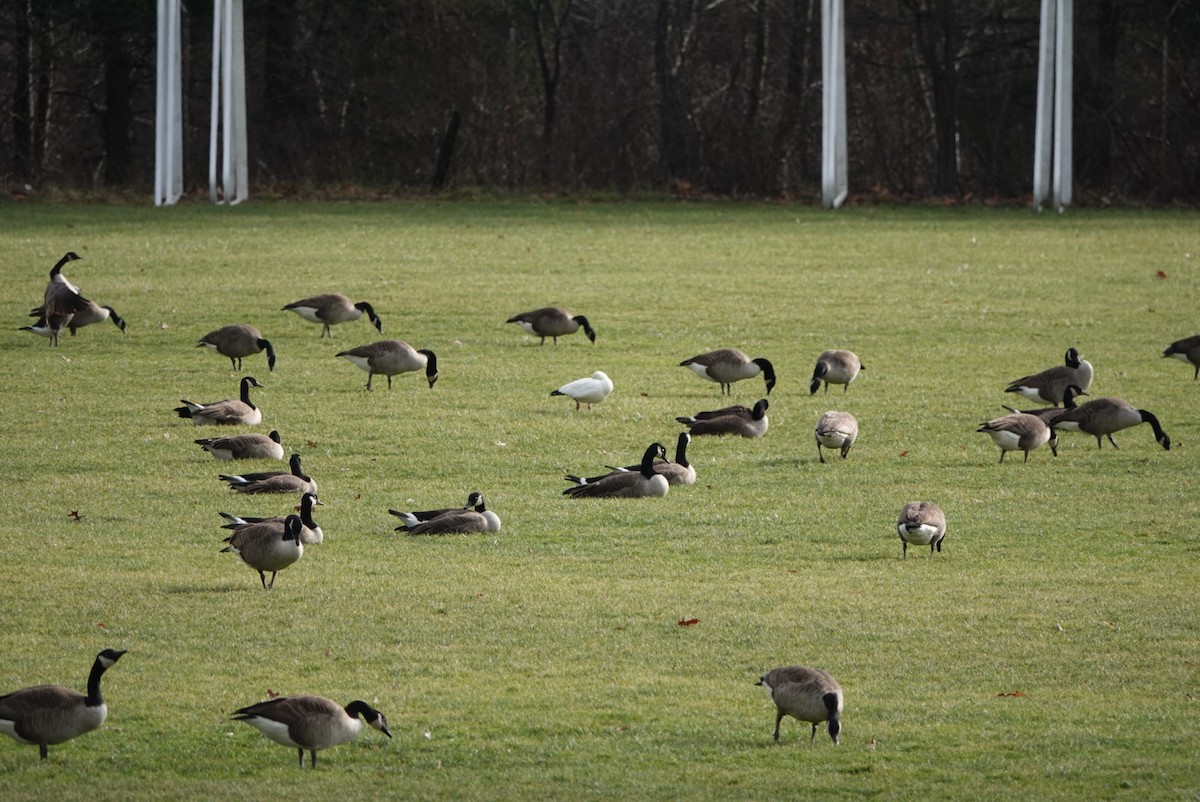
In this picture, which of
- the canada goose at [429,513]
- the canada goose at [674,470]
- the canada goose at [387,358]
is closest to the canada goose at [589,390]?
the canada goose at [387,358]

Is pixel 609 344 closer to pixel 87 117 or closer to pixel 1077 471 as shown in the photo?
pixel 1077 471

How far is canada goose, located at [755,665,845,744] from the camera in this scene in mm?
9180

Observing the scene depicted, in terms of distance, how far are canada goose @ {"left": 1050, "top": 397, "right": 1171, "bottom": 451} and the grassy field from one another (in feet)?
1.15

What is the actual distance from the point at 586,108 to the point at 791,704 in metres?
43.1

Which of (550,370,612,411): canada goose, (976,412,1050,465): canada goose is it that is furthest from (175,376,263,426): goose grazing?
(976,412,1050,465): canada goose

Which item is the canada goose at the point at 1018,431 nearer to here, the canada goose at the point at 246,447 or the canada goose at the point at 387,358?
the canada goose at the point at 246,447

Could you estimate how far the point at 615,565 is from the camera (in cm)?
1380

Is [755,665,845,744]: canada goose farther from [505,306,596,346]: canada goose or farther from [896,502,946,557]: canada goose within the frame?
[505,306,596,346]: canada goose

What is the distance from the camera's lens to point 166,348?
86.2 feet

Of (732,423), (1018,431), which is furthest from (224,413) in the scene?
(1018,431)

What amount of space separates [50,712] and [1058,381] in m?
14.5

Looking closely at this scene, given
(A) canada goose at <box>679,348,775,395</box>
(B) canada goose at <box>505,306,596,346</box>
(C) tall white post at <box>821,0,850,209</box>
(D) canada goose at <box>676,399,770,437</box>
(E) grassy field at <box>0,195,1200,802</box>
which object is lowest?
(E) grassy field at <box>0,195,1200,802</box>

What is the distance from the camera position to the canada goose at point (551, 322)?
1034 inches

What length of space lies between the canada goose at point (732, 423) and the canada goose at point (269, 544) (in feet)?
24.5
